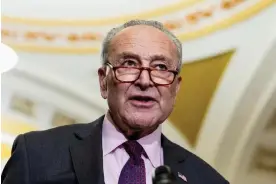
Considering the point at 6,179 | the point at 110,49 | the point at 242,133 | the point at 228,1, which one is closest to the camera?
the point at 6,179

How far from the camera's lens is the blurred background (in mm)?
4309

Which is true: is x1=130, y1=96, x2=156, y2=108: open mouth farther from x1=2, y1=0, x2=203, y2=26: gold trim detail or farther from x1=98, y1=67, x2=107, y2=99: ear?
x1=2, y1=0, x2=203, y2=26: gold trim detail

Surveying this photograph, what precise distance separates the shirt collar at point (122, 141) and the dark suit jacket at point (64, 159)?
0.02 m

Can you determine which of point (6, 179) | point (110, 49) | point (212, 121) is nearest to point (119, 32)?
point (110, 49)

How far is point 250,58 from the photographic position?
14.0ft

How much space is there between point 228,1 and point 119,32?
2863 mm

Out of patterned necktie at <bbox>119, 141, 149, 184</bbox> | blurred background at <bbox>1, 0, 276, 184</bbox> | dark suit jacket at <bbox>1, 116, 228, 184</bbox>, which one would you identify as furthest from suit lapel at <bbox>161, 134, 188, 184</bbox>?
blurred background at <bbox>1, 0, 276, 184</bbox>

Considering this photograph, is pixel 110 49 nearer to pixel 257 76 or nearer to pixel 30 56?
pixel 257 76

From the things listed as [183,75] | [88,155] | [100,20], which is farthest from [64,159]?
[100,20]

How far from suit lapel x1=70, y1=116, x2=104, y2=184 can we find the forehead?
20 cm

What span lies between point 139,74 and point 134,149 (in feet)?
0.60

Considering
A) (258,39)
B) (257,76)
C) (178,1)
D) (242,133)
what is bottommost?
(242,133)

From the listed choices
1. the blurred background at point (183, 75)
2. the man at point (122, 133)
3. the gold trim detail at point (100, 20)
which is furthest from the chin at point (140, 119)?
the gold trim detail at point (100, 20)

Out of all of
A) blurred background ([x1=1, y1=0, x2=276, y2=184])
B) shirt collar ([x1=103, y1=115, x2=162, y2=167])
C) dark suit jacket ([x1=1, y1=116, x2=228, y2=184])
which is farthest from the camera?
blurred background ([x1=1, y1=0, x2=276, y2=184])
